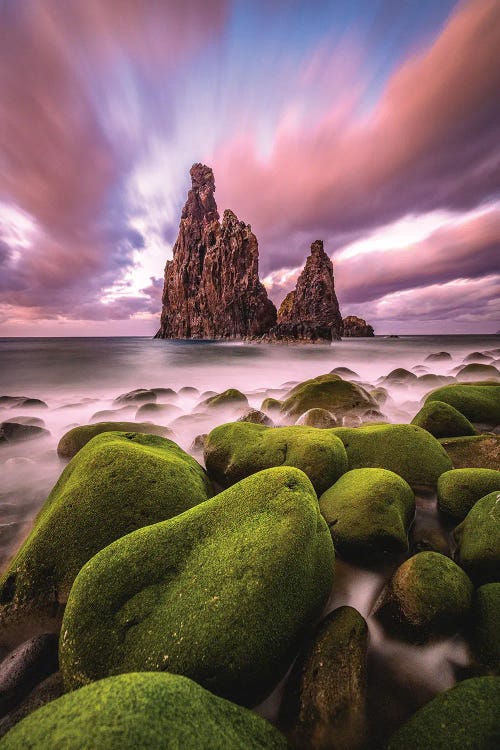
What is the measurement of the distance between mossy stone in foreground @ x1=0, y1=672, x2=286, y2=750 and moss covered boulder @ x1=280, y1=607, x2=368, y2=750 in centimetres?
32

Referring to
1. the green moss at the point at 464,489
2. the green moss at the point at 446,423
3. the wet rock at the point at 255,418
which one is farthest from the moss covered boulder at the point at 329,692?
the wet rock at the point at 255,418

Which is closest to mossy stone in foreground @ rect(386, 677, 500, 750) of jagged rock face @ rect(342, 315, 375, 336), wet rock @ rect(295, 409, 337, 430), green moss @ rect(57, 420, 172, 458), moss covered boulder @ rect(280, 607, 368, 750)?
moss covered boulder @ rect(280, 607, 368, 750)

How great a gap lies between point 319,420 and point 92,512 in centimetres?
459

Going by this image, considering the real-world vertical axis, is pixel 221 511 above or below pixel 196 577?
above

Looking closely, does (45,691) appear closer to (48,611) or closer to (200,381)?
(48,611)

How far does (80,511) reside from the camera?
2.79 metres

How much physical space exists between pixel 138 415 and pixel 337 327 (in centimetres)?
7570

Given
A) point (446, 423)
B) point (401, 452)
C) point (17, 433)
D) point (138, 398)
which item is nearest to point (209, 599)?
point (401, 452)

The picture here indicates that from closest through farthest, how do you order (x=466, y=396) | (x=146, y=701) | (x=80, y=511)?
1. (x=146, y=701)
2. (x=80, y=511)
3. (x=466, y=396)

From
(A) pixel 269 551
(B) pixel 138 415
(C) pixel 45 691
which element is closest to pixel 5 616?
(C) pixel 45 691

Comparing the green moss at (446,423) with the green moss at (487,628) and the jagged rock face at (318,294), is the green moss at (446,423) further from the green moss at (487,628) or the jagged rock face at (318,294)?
the jagged rock face at (318,294)

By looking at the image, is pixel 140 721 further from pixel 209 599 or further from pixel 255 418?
pixel 255 418

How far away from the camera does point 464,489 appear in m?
3.34

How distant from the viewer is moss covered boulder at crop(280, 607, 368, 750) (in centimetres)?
162
